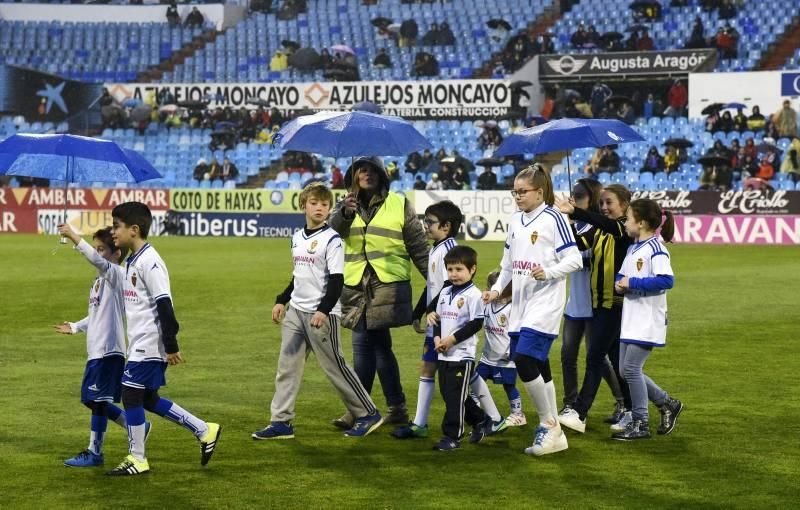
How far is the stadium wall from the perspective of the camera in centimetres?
3294

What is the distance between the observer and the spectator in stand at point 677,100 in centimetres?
4197

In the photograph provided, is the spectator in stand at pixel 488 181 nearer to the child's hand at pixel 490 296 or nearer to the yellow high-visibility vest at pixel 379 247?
the yellow high-visibility vest at pixel 379 247

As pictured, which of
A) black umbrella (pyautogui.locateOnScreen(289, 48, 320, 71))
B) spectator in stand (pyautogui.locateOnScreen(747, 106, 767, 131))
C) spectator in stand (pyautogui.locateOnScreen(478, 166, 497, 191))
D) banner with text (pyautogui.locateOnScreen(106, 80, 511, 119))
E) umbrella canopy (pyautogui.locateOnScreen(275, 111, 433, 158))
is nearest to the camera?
umbrella canopy (pyautogui.locateOnScreen(275, 111, 433, 158))

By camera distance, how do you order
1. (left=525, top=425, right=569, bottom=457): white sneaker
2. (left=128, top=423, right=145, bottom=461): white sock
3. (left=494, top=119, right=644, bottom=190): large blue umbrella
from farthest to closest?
(left=494, top=119, right=644, bottom=190): large blue umbrella, (left=525, top=425, right=569, bottom=457): white sneaker, (left=128, top=423, right=145, bottom=461): white sock

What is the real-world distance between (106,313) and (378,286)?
2.17 m

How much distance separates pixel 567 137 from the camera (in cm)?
1049

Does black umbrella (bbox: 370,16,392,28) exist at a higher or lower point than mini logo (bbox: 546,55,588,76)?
higher

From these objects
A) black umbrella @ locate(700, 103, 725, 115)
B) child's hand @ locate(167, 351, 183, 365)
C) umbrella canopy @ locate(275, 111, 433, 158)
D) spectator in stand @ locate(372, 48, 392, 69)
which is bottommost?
child's hand @ locate(167, 351, 183, 365)

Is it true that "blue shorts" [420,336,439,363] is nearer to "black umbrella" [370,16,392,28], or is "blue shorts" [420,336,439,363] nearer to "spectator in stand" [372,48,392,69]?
"spectator in stand" [372,48,392,69]

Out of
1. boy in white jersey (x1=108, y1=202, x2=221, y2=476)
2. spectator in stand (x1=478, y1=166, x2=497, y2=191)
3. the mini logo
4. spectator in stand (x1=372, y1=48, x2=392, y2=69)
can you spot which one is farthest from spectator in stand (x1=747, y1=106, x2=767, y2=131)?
boy in white jersey (x1=108, y1=202, x2=221, y2=476)

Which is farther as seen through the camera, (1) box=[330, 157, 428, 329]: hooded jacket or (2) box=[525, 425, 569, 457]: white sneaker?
(1) box=[330, 157, 428, 329]: hooded jacket

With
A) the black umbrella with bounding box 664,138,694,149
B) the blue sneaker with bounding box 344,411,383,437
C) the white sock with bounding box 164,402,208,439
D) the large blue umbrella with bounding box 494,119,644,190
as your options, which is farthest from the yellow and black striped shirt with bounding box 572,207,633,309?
the black umbrella with bounding box 664,138,694,149

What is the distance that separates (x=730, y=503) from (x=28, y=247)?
27.5 m

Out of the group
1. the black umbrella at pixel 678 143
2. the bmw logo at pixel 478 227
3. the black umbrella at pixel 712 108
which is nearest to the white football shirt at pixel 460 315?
the bmw logo at pixel 478 227
